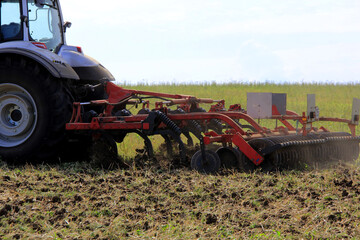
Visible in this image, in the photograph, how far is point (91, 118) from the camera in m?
6.35

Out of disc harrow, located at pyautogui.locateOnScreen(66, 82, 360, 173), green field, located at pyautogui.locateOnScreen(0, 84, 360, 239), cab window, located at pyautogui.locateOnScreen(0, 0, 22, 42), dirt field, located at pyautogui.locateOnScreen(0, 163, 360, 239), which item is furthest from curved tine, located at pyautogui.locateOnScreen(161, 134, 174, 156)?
cab window, located at pyautogui.locateOnScreen(0, 0, 22, 42)

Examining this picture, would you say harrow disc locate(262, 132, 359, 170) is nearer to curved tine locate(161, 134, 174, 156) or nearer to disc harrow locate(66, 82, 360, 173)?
Result: disc harrow locate(66, 82, 360, 173)

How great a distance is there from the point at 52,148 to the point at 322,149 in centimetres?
354

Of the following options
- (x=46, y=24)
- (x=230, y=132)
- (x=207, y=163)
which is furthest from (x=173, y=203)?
(x=46, y=24)

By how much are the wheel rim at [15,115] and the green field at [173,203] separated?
1.54 ft

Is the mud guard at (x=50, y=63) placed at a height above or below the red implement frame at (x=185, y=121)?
above

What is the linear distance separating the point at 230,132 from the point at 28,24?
321cm

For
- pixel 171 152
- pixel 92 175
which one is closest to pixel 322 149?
pixel 171 152

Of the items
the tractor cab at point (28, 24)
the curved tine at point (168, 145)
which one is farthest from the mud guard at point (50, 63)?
the curved tine at point (168, 145)

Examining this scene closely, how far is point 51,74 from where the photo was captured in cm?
631

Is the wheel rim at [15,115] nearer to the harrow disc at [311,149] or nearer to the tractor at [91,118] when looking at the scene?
the tractor at [91,118]

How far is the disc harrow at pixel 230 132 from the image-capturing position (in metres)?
5.59

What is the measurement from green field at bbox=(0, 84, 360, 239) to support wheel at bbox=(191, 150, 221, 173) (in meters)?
0.12

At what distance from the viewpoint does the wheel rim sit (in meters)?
6.41
